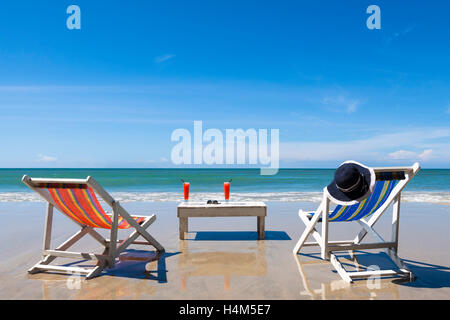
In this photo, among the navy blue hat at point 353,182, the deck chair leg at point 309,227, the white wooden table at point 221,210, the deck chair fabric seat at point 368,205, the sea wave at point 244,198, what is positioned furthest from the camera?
the sea wave at point 244,198

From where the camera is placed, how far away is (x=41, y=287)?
121 inches

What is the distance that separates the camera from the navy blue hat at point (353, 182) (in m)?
3.13

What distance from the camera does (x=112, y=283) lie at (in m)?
3.18

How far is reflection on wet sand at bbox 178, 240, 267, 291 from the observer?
3475mm

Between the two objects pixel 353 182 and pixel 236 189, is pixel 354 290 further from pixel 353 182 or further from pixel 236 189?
pixel 236 189

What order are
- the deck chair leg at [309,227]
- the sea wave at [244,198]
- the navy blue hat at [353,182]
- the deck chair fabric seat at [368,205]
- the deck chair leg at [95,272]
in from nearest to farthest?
the navy blue hat at [353,182]
the deck chair leg at [95,272]
the deck chair fabric seat at [368,205]
the deck chair leg at [309,227]
the sea wave at [244,198]

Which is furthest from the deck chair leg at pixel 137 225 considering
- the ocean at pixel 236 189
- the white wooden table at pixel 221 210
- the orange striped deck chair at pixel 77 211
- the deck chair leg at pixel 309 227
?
the ocean at pixel 236 189

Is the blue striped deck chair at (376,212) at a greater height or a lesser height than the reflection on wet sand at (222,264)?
greater

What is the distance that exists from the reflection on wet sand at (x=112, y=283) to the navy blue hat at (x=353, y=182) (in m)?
2.00

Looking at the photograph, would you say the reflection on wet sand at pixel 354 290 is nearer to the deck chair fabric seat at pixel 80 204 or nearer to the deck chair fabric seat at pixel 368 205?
the deck chair fabric seat at pixel 368 205

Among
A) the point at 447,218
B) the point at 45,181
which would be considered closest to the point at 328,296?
the point at 45,181

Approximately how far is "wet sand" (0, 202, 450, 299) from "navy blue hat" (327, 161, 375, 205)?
84 centimetres

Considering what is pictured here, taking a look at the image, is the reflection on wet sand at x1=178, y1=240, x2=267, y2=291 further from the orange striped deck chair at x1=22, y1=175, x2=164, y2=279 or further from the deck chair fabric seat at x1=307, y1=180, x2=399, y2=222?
the deck chair fabric seat at x1=307, y1=180, x2=399, y2=222
